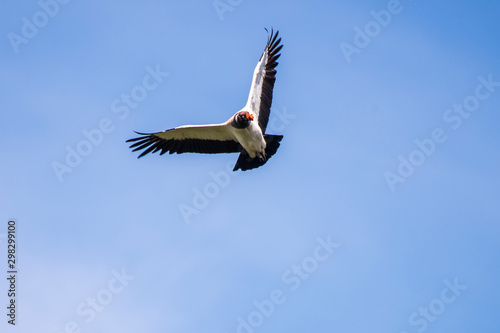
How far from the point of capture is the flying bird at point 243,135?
16781 millimetres

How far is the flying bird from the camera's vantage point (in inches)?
661

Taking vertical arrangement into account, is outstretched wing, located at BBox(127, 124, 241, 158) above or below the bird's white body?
above

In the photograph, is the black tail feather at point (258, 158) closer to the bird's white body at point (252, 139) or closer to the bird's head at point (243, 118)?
the bird's white body at point (252, 139)

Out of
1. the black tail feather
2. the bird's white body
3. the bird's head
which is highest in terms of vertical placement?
the bird's head

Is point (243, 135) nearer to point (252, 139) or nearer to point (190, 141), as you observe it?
point (252, 139)

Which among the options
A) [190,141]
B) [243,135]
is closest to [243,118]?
[243,135]

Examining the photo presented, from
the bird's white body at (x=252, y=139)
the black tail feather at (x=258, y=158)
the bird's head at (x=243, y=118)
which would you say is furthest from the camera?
the black tail feather at (x=258, y=158)

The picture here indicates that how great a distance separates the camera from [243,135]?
16.7 metres

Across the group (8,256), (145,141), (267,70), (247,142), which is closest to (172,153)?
(145,141)

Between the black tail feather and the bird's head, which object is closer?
the bird's head

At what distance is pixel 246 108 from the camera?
661 inches

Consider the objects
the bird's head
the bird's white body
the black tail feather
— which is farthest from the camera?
the black tail feather

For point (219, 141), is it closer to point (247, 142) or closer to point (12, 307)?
point (247, 142)

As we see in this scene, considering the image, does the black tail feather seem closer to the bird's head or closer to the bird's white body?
the bird's white body
